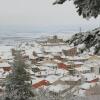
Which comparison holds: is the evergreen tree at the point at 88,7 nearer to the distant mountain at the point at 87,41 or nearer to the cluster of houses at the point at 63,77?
the distant mountain at the point at 87,41

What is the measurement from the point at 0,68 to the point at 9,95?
27.6 meters

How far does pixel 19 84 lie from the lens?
45.3 feet

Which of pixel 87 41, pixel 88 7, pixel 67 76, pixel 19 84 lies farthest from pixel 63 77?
pixel 88 7

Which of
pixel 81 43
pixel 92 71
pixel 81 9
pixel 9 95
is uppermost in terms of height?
pixel 81 9

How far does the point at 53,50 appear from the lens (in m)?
69.2

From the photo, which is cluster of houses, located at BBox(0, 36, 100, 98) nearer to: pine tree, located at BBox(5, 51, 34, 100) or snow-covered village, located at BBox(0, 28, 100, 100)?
snow-covered village, located at BBox(0, 28, 100, 100)

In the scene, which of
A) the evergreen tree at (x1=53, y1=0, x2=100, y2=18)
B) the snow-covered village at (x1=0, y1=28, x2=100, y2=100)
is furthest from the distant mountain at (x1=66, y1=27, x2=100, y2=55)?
the evergreen tree at (x1=53, y1=0, x2=100, y2=18)

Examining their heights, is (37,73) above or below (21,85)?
below

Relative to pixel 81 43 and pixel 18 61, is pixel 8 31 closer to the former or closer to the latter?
pixel 18 61

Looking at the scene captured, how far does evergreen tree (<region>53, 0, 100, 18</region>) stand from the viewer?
3208 mm

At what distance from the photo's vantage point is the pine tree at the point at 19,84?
1378 centimetres

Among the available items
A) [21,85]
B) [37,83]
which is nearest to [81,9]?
[21,85]

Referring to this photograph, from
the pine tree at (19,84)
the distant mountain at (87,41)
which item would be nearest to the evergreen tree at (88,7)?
the distant mountain at (87,41)

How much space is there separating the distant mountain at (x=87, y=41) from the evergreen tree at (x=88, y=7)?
13 cm
